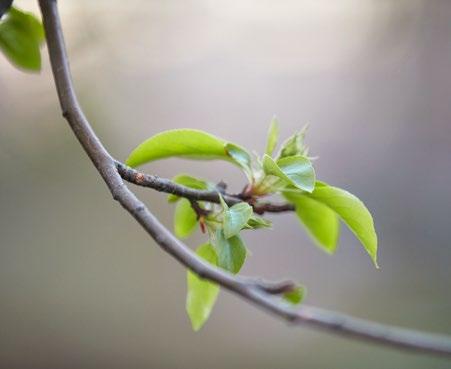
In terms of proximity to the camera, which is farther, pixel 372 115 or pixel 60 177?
pixel 372 115

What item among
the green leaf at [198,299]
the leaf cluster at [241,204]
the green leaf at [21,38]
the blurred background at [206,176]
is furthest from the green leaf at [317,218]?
the blurred background at [206,176]

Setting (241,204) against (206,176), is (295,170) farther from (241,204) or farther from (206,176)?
(206,176)

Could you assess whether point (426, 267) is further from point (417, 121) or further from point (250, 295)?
point (250, 295)

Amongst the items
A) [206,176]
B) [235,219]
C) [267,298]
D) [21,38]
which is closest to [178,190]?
[235,219]

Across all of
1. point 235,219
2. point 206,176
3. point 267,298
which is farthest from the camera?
point 206,176

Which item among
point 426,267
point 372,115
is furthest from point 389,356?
point 372,115

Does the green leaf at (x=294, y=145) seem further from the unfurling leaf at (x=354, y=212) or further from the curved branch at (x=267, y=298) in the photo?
the curved branch at (x=267, y=298)

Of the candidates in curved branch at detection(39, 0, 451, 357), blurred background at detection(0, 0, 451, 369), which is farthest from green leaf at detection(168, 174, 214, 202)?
blurred background at detection(0, 0, 451, 369)
